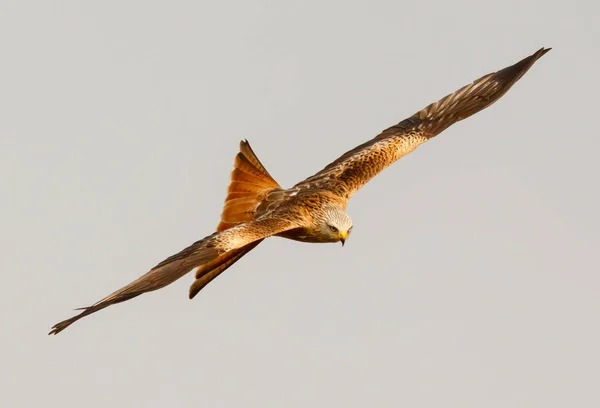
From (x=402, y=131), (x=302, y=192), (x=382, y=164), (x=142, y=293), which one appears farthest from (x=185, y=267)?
(x=402, y=131)

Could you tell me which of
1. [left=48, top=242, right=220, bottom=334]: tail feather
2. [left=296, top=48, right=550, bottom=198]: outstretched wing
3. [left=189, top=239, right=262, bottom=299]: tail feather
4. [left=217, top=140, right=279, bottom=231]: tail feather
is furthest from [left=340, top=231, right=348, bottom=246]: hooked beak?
[left=217, top=140, right=279, bottom=231]: tail feather

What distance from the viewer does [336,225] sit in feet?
56.2

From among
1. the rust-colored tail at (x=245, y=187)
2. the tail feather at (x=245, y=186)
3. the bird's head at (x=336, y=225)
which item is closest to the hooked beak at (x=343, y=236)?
the bird's head at (x=336, y=225)

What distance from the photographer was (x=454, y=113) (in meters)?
20.8

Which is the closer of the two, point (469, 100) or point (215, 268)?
point (215, 268)

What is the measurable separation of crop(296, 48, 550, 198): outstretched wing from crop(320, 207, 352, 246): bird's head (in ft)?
4.09

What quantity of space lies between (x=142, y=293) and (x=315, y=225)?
3.63 meters

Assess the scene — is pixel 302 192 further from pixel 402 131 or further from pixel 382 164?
pixel 402 131

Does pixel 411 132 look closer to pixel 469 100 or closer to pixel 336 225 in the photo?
pixel 469 100

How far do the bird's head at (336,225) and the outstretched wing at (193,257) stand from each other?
43cm

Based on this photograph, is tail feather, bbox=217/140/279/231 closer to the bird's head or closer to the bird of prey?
the bird of prey

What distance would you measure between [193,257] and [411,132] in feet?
20.1

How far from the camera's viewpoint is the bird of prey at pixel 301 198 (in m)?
15.8

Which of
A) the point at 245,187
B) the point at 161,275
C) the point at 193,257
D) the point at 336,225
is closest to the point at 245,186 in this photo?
the point at 245,187
